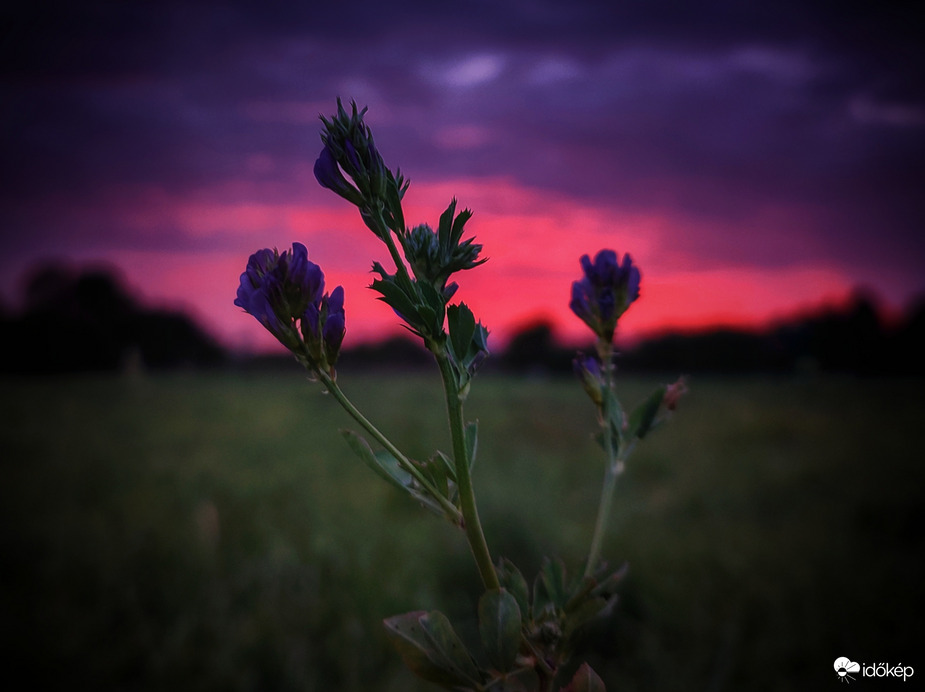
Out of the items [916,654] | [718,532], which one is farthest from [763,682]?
[718,532]

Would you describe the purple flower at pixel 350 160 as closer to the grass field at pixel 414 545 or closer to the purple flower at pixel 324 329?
the purple flower at pixel 324 329

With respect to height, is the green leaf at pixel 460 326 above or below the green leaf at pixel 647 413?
above

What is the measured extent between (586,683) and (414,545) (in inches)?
141

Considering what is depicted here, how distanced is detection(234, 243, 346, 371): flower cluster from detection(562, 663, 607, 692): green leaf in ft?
1.42

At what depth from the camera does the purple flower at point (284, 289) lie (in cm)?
70

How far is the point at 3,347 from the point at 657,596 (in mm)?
11655

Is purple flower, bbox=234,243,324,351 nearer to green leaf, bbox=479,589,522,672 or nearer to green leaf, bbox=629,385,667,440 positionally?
green leaf, bbox=479,589,522,672

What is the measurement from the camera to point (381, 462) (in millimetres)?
753

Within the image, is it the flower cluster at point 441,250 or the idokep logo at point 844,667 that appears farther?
the idokep logo at point 844,667

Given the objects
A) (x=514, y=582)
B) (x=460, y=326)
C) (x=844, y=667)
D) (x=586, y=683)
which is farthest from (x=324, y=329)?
(x=844, y=667)

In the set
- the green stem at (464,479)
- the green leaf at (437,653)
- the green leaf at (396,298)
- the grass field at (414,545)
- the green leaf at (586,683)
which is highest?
the green leaf at (396,298)

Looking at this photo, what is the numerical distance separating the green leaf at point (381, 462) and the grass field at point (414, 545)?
2.02 feet

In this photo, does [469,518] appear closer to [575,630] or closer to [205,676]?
[575,630]

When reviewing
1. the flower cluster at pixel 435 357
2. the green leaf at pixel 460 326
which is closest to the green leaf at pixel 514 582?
the flower cluster at pixel 435 357
